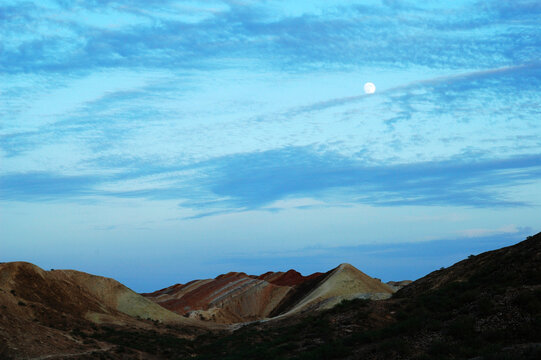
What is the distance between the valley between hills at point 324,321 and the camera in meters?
19.2

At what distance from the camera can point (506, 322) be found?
62.5 ft

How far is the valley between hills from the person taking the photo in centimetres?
1917

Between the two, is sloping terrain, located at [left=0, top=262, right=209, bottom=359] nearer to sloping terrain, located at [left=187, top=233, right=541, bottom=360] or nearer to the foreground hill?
the foreground hill

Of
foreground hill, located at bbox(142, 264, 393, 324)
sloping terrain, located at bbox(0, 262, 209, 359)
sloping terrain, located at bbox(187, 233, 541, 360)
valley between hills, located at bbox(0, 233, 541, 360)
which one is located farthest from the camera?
foreground hill, located at bbox(142, 264, 393, 324)

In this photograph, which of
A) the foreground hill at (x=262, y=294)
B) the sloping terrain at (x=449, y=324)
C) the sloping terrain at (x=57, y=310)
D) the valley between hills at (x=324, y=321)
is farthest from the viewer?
the foreground hill at (x=262, y=294)

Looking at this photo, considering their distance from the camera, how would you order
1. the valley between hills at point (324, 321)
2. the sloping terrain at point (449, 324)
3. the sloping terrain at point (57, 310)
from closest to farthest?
the sloping terrain at point (449, 324) < the valley between hills at point (324, 321) < the sloping terrain at point (57, 310)

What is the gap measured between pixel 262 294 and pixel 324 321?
61.0 meters

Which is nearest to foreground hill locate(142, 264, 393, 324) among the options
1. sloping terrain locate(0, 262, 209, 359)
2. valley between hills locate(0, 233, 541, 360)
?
valley between hills locate(0, 233, 541, 360)

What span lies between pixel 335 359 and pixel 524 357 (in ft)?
29.7

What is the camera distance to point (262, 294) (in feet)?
295

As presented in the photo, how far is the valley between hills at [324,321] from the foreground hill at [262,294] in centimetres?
41

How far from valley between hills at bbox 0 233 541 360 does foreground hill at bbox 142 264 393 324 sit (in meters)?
0.41

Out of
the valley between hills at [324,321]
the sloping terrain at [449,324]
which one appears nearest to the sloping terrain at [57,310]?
the valley between hills at [324,321]

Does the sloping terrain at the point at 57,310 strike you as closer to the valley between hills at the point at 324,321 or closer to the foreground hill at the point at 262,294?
the valley between hills at the point at 324,321
